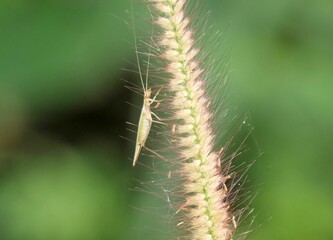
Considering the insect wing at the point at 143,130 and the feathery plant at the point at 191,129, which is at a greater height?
the feathery plant at the point at 191,129

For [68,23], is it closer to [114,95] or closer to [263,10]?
[114,95]

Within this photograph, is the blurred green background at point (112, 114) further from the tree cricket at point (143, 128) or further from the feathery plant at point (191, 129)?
the feathery plant at point (191, 129)

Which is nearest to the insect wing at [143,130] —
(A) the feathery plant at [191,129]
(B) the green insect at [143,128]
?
(B) the green insect at [143,128]

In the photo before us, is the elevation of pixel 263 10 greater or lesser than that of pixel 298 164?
greater

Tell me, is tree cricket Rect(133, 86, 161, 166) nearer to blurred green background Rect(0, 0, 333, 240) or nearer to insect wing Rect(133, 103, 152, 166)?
insect wing Rect(133, 103, 152, 166)

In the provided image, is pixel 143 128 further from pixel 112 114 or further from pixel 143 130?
pixel 112 114

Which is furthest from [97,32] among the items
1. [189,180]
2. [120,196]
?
[189,180]
